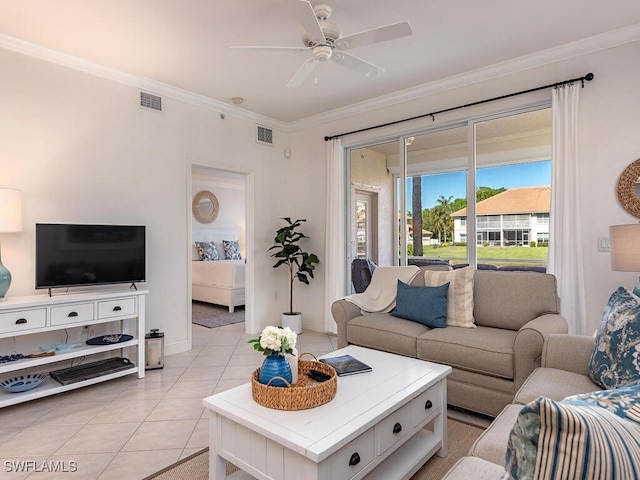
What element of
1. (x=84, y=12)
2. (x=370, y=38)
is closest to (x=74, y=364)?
(x=84, y=12)

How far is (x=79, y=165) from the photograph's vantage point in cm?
335

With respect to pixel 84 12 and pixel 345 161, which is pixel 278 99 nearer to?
pixel 345 161

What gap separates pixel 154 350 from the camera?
3.52 metres

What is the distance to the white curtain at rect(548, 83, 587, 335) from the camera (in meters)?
3.07

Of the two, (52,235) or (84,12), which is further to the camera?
(52,235)

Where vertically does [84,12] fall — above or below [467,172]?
above

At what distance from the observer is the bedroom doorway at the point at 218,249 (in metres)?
6.14

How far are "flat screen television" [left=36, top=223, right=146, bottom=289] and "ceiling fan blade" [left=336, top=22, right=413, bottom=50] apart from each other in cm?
243

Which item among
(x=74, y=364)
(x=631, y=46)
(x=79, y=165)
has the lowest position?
(x=74, y=364)

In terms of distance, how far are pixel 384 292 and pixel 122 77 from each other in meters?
3.25

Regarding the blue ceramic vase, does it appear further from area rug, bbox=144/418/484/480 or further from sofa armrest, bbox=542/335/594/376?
sofa armrest, bbox=542/335/594/376

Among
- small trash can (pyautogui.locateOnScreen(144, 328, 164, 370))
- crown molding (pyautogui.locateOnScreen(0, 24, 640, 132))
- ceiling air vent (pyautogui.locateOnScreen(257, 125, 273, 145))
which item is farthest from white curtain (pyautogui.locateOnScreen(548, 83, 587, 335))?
small trash can (pyautogui.locateOnScreen(144, 328, 164, 370))

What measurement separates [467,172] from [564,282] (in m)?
1.39

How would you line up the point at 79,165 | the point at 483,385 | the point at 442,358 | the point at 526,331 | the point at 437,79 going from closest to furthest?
1. the point at 526,331
2. the point at 483,385
3. the point at 442,358
4. the point at 79,165
5. the point at 437,79
